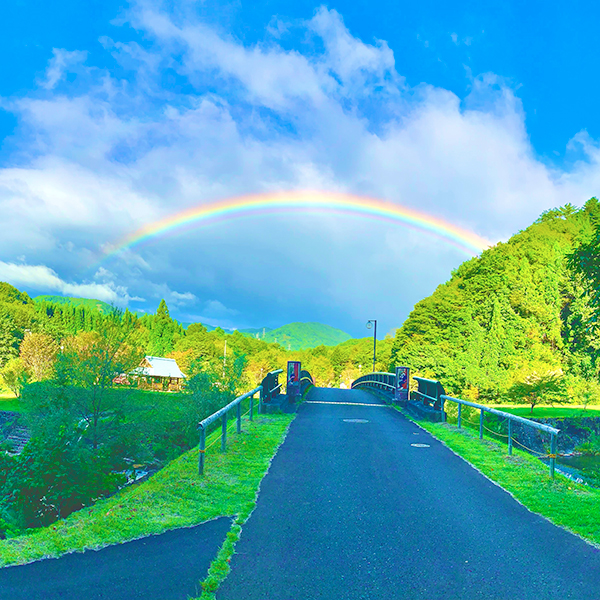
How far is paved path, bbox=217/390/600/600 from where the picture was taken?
4.10 metres

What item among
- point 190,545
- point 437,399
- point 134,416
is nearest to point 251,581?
point 190,545

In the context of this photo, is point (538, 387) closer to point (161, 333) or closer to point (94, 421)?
point (94, 421)

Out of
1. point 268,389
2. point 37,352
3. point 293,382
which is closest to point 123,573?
point 268,389

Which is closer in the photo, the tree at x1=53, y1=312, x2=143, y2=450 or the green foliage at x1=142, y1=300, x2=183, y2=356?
the tree at x1=53, y1=312, x2=143, y2=450

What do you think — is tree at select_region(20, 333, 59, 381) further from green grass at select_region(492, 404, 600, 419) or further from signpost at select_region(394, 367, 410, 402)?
green grass at select_region(492, 404, 600, 419)

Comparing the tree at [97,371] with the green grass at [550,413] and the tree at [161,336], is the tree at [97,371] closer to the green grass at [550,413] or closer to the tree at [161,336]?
the green grass at [550,413]

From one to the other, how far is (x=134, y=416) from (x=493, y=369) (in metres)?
36.0

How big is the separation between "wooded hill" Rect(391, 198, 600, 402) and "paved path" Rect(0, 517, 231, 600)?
35.3 metres

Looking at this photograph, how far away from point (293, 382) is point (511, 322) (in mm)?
36342

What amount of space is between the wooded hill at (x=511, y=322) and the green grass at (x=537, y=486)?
92.0 feet

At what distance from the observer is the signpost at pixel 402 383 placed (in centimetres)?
1827

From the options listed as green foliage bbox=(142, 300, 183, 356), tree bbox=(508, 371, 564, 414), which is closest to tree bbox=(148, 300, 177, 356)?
green foliage bbox=(142, 300, 183, 356)

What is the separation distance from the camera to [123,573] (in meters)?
4.23

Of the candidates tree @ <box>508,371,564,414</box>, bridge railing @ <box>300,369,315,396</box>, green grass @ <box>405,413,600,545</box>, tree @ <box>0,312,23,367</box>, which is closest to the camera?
green grass @ <box>405,413,600,545</box>
